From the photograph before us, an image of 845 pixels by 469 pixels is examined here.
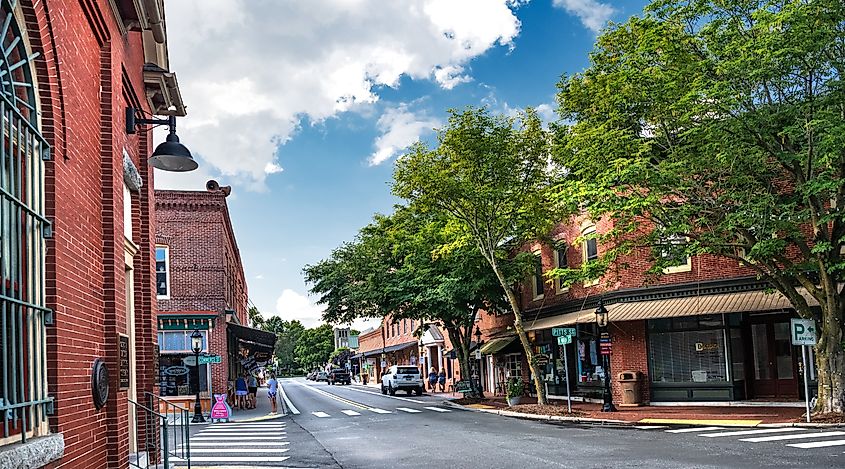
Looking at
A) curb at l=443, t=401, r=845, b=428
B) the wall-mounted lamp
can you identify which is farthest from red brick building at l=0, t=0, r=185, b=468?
curb at l=443, t=401, r=845, b=428

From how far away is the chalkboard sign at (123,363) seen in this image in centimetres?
898

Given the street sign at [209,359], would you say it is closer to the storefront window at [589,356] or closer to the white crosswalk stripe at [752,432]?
the storefront window at [589,356]

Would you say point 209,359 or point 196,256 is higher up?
point 196,256

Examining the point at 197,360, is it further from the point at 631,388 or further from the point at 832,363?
the point at 832,363

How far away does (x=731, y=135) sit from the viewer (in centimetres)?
1938

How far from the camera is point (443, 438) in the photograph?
64.4ft

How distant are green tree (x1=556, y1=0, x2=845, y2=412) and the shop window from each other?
5560 millimetres

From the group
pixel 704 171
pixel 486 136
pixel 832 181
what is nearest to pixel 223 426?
pixel 486 136

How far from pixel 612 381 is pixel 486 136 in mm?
9857

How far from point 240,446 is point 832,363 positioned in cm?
1464

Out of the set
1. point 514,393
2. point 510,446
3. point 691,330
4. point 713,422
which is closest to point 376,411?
point 514,393

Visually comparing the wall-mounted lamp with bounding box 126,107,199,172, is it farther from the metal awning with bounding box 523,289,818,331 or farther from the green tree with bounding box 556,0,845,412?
the metal awning with bounding box 523,289,818,331

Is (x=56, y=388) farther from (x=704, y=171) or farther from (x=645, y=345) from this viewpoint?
(x=645, y=345)

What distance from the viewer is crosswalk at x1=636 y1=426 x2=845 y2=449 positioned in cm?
1579
